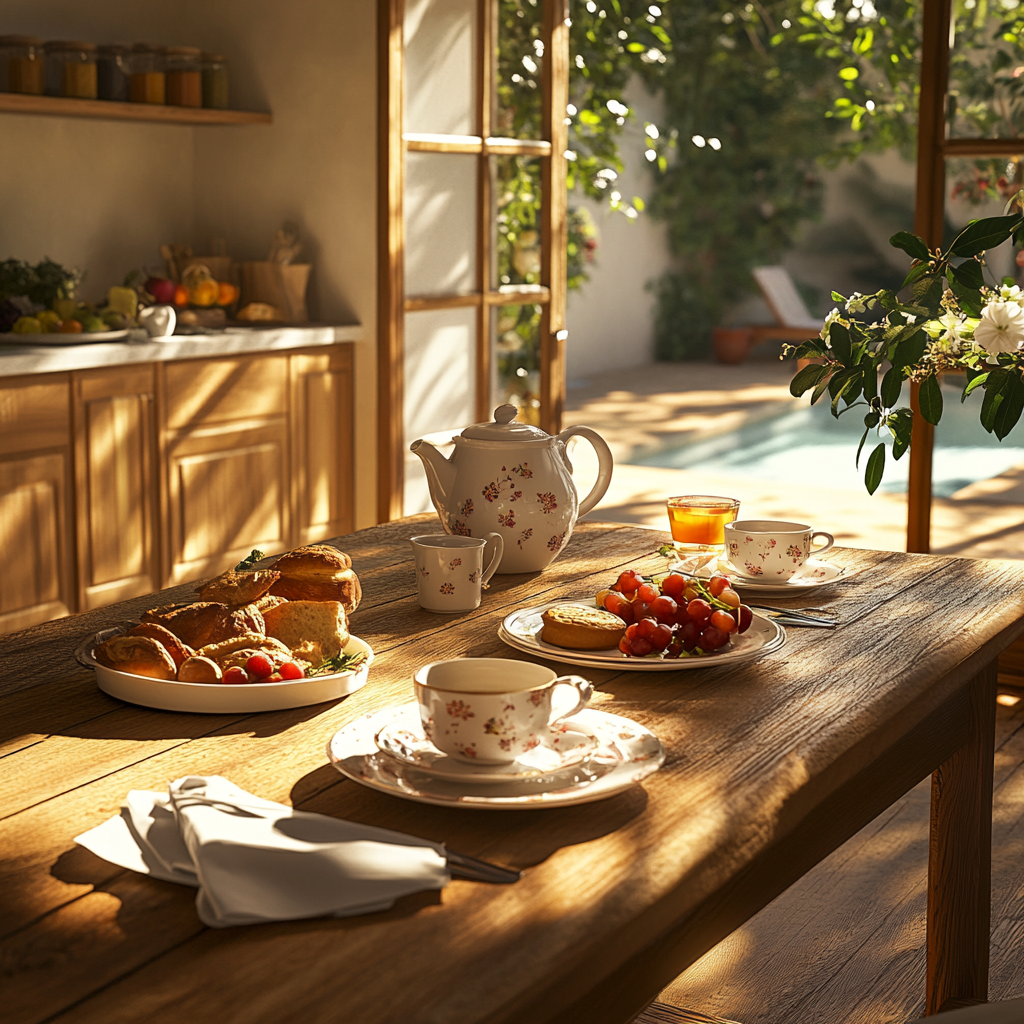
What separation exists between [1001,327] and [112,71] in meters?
3.04

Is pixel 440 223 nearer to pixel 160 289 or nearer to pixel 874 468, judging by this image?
pixel 160 289

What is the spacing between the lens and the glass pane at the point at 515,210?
419cm

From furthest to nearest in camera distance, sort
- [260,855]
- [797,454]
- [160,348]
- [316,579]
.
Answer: [797,454] → [160,348] → [316,579] → [260,855]

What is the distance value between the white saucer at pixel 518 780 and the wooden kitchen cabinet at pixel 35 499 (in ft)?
7.69

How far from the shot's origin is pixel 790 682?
4.29ft

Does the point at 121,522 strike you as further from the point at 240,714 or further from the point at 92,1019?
the point at 92,1019

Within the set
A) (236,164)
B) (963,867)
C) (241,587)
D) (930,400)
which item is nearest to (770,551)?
(930,400)

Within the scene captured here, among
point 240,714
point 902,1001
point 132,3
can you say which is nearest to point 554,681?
point 240,714

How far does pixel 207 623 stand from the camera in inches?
50.5

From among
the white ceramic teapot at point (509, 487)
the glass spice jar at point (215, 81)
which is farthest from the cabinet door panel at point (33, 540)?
the white ceramic teapot at point (509, 487)

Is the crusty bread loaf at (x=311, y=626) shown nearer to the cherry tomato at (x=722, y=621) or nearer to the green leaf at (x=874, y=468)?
the cherry tomato at (x=722, y=621)

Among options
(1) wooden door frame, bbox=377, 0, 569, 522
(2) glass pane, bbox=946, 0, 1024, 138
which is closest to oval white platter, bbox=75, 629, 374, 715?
(2) glass pane, bbox=946, 0, 1024, 138

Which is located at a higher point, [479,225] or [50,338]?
[479,225]

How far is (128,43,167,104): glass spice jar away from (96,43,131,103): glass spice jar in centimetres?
2
